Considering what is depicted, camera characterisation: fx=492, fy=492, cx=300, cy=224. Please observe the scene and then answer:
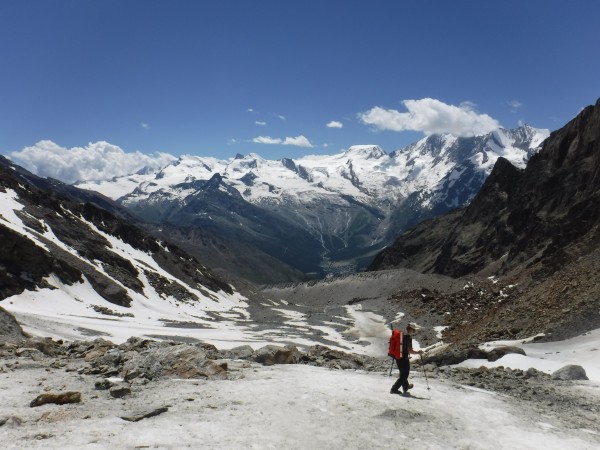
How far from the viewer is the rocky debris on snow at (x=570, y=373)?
2106 cm

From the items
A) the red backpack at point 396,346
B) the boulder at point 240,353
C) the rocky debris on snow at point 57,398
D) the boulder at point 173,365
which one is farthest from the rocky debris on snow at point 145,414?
the boulder at point 240,353

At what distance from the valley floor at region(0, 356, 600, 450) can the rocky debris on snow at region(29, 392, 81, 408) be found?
214 millimetres

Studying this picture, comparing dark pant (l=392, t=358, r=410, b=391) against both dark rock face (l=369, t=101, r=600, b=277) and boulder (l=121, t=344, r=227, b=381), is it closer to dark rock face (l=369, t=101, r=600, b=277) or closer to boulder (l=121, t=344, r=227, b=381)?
boulder (l=121, t=344, r=227, b=381)

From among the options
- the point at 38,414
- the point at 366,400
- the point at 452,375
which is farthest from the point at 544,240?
the point at 38,414

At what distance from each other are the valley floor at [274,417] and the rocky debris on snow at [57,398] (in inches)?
8.4

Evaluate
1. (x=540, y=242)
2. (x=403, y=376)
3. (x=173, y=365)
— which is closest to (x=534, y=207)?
(x=540, y=242)

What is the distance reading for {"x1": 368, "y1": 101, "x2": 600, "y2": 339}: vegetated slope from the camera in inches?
1507

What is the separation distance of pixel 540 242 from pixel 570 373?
346ft

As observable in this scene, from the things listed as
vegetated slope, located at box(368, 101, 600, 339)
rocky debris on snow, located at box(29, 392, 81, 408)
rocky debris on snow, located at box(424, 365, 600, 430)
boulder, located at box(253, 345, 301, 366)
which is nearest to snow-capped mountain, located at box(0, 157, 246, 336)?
boulder, located at box(253, 345, 301, 366)

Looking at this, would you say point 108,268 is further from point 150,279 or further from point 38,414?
point 38,414

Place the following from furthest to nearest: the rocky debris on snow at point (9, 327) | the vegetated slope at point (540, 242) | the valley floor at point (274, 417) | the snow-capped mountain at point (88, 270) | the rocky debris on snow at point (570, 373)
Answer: the snow-capped mountain at point (88, 270) → the vegetated slope at point (540, 242) → the rocky debris on snow at point (9, 327) → the rocky debris on snow at point (570, 373) → the valley floor at point (274, 417)

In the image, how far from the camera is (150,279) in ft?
357

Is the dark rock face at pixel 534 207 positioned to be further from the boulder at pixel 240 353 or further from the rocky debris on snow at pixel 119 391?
the rocky debris on snow at pixel 119 391

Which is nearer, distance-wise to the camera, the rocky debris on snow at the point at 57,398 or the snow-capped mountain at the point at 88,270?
the rocky debris on snow at the point at 57,398
